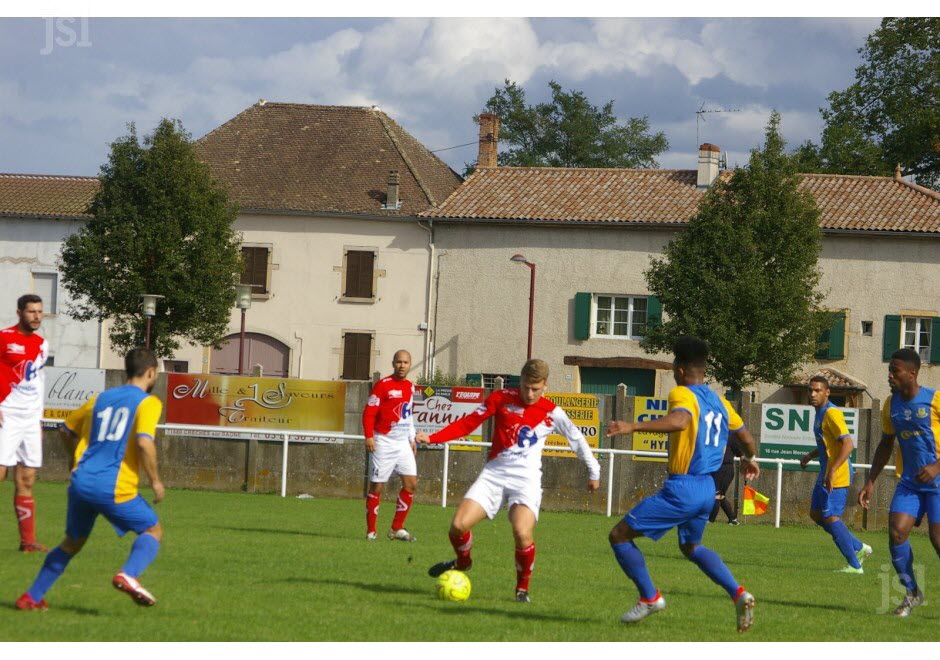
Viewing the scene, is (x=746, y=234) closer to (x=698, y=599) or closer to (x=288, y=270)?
(x=288, y=270)

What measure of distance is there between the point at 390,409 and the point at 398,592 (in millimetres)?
5464

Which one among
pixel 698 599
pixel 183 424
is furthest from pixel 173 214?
pixel 698 599

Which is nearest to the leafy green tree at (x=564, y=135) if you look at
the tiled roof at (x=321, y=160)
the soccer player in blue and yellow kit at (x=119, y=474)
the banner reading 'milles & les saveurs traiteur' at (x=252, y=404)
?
the tiled roof at (x=321, y=160)

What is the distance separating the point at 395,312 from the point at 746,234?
1525 centimetres

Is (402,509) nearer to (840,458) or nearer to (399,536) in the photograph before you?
(399,536)

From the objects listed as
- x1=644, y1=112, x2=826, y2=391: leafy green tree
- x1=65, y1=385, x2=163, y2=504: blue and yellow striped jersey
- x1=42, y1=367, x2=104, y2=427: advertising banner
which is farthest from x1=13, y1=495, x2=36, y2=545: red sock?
x1=644, y1=112, x2=826, y2=391: leafy green tree

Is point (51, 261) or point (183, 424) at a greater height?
point (51, 261)

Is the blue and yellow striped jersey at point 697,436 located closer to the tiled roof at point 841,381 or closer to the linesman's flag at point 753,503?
the linesman's flag at point 753,503

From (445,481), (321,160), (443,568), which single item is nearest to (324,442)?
(445,481)

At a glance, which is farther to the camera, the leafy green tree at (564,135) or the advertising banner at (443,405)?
the leafy green tree at (564,135)

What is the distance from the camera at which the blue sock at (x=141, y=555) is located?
797 cm

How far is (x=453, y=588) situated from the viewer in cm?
988

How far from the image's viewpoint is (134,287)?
138 feet

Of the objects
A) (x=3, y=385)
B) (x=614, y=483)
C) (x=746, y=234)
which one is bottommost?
→ (x=614, y=483)
